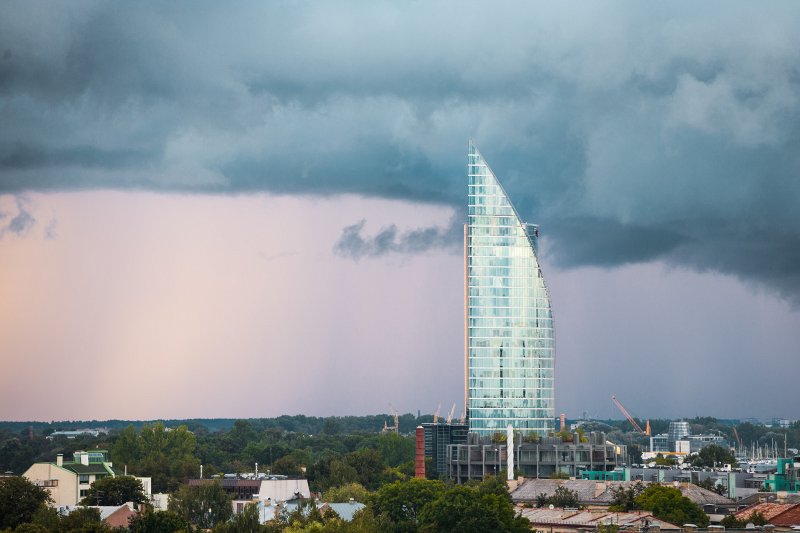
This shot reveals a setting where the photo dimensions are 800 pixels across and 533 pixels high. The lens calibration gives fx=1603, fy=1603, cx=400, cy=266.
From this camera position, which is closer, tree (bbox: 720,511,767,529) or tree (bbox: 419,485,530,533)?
tree (bbox: 720,511,767,529)

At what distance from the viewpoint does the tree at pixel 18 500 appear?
15475cm

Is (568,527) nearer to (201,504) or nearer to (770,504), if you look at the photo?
(770,504)

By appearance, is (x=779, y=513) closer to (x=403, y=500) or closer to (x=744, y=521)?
(x=744, y=521)

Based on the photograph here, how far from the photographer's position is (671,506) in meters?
163

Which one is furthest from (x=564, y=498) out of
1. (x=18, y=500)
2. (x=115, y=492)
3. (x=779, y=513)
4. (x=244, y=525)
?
(x=18, y=500)

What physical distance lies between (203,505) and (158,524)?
107ft

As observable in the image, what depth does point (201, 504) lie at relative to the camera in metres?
172

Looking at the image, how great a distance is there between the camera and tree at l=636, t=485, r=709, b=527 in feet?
509

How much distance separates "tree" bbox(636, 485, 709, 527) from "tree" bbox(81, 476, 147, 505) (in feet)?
183

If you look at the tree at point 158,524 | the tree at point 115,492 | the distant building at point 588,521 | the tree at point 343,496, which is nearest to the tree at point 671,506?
the distant building at point 588,521

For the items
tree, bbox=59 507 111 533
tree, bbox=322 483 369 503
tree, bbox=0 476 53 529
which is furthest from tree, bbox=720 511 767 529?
tree, bbox=0 476 53 529

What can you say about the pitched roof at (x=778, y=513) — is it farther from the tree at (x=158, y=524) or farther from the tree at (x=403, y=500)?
the tree at (x=158, y=524)

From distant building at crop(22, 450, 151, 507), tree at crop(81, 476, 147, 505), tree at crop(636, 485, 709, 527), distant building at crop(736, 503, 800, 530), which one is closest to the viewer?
distant building at crop(736, 503, 800, 530)

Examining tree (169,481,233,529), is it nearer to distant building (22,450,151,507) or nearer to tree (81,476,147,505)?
tree (81,476,147,505)
